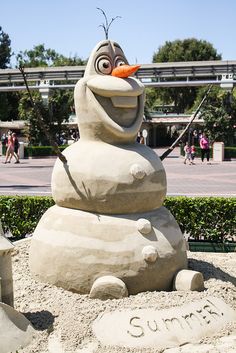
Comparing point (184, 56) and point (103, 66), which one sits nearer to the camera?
point (103, 66)

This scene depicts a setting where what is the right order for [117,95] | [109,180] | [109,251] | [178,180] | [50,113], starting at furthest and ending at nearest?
1. [50,113]
2. [178,180]
3. [117,95]
4. [109,180]
5. [109,251]

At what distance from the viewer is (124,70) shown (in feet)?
22.3

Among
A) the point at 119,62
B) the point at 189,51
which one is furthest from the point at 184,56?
the point at 119,62

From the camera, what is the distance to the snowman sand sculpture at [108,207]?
6398 mm

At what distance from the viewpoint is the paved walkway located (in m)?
16.9

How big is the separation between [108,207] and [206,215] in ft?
15.4

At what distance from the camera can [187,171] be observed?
24141mm

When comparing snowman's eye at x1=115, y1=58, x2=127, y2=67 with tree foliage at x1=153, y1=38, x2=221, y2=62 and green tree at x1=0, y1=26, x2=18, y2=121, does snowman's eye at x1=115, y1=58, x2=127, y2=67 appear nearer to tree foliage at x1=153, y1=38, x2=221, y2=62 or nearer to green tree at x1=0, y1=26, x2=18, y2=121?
green tree at x1=0, y1=26, x2=18, y2=121

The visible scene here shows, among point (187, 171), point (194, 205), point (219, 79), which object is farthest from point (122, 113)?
point (219, 79)

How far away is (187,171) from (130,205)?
17.8 meters

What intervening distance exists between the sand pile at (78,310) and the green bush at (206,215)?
11.7 ft

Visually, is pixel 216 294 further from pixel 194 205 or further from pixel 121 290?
pixel 194 205

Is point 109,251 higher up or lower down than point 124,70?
lower down

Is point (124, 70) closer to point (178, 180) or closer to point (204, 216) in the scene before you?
point (204, 216)
